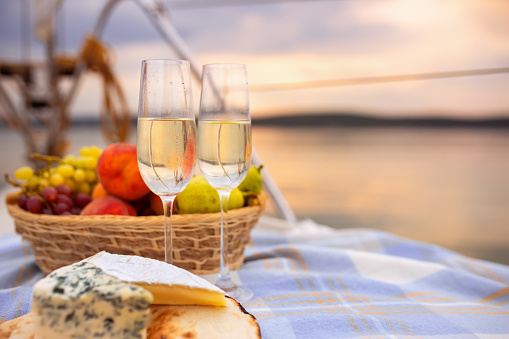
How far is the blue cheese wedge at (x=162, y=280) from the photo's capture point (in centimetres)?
53

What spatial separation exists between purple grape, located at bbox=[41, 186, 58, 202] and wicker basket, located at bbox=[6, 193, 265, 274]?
5cm

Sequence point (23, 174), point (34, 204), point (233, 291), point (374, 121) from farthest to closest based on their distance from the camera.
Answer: point (374, 121), point (23, 174), point (34, 204), point (233, 291)

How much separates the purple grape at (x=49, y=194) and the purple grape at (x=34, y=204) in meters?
0.01

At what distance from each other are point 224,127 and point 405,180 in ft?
11.6

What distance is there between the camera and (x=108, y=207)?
0.84m

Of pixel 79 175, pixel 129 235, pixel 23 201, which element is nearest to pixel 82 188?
pixel 79 175

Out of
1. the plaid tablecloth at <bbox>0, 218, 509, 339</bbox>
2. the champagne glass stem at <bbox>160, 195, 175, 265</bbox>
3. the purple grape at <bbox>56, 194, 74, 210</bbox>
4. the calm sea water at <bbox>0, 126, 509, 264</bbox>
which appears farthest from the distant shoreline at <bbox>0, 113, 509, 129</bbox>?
the champagne glass stem at <bbox>160, 195, 175, 265</bbox>

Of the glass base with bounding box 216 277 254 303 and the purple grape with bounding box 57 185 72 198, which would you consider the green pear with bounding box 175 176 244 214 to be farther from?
the purple grape with bounding box 57 185 72 198

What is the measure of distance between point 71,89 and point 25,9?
2548 mm

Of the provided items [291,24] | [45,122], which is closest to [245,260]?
[291,24]

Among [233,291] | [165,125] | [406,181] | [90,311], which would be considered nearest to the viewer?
[90,311]

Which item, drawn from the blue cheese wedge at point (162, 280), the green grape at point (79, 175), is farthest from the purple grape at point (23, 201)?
the blue cheese wedge at point (162, 280)

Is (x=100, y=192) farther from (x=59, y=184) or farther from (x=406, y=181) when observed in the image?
(x=406, y=181)

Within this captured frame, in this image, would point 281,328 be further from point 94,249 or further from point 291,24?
point 291,24
